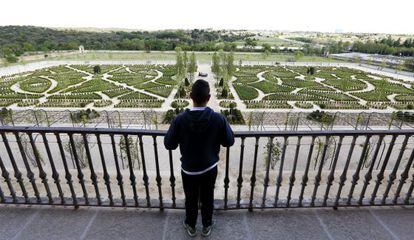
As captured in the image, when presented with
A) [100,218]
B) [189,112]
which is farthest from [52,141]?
[189,112]

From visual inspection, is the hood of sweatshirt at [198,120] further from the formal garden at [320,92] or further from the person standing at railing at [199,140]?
the formal garden at [320,92]

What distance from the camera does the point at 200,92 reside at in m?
2.46

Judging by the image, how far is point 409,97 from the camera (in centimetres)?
2959

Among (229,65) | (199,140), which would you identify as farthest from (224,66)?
(199,140)

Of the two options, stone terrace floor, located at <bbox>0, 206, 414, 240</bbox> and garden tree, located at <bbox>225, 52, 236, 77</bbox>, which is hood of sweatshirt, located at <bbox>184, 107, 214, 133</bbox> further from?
garden tree, located at <bbox>225, 52, 236, 77</bbox>

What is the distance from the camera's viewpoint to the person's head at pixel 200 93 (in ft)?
8.05

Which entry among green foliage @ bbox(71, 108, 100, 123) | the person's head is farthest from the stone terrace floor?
green foliage @ bbox(71, 108, 100, 123)

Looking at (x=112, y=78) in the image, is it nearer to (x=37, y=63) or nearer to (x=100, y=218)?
(x=37, y=63)

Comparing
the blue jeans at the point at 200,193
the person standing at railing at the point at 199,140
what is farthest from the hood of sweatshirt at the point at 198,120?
the blue jeans at the point at 200,193

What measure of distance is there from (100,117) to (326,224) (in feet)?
68.6

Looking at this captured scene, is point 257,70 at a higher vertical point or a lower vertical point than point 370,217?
lower

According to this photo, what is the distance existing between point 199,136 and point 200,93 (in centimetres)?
44

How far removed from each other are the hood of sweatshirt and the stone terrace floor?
1476 millimetres

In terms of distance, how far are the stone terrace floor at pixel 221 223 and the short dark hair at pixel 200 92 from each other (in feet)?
5.75
